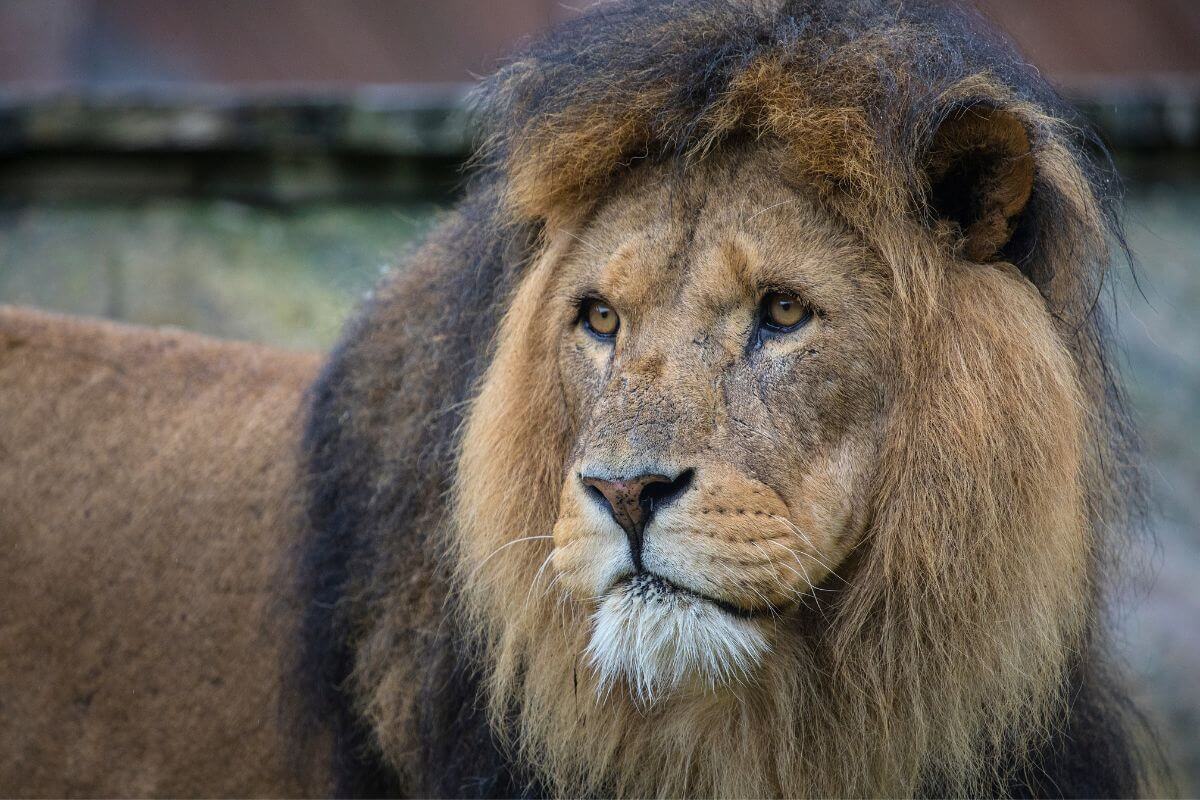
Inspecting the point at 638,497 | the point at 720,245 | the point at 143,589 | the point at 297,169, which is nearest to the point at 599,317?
Answer: the point at 720,245

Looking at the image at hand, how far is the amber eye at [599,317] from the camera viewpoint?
9.09 feet

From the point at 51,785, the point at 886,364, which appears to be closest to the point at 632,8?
the point at 886,364

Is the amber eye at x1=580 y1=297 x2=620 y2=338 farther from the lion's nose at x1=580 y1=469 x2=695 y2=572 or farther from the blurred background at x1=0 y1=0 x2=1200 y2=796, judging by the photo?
the blurred background at x1=0 y1=0 x2=1200 y2=796

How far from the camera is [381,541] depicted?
3230 mm

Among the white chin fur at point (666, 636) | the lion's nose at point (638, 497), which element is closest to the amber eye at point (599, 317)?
the lion's nose at point (638, 497)

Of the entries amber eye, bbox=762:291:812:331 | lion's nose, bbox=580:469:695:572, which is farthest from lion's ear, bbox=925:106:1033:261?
lion's nose, bbox=580:469:695:572

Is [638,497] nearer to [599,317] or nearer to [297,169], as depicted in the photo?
[599,317]

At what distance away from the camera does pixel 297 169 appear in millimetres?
7805

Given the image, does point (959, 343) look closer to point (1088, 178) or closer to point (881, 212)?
point (881, 212)

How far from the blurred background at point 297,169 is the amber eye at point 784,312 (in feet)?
13.5

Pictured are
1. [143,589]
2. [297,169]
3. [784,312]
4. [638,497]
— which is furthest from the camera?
[297,169]

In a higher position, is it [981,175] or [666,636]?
[981,175]

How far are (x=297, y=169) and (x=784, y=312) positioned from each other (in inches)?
228

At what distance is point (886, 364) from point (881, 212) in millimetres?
311
